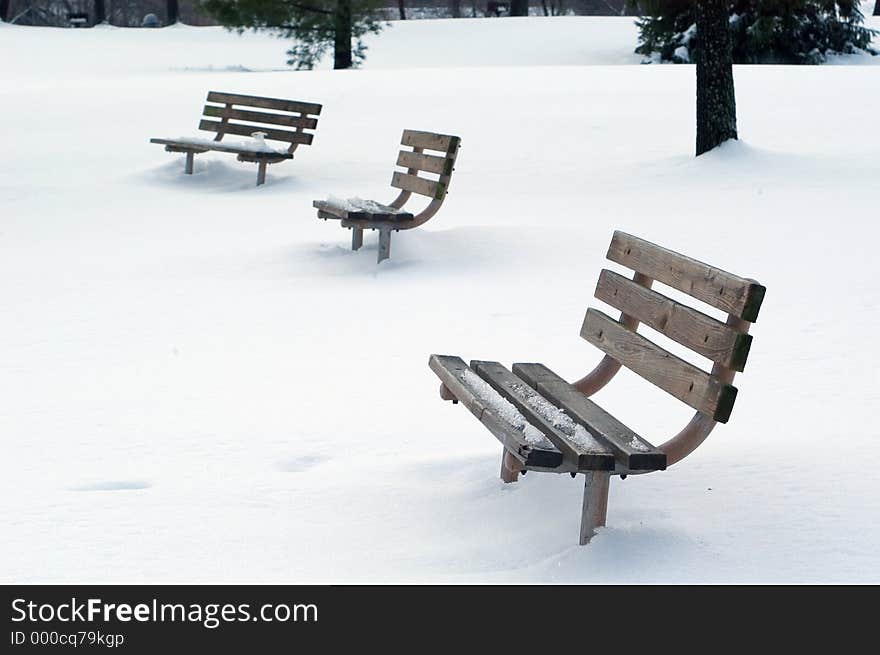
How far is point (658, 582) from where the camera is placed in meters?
3.48

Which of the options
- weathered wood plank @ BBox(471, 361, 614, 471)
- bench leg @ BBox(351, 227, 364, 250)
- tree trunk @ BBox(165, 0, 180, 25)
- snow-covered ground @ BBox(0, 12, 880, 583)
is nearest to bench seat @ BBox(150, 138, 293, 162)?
snow-covered ground @ BBox(0, 12, 880, 583)

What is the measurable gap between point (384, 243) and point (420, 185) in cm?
75

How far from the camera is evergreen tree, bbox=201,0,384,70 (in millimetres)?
27328

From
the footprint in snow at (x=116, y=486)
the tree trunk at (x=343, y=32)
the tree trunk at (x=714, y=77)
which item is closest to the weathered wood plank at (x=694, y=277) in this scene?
the footprint in snow at (x=116, y=486)

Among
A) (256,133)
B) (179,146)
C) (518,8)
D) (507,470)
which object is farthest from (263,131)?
(518,8)

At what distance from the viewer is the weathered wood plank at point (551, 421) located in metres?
3.51

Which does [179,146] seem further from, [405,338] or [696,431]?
[696,431]

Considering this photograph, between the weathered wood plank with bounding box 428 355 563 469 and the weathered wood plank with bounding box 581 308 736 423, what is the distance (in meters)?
0.46

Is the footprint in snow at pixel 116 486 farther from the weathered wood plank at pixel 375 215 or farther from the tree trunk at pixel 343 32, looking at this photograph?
the tree trunk at pixel 343 32

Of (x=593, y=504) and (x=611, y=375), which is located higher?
(x=611, y=375)

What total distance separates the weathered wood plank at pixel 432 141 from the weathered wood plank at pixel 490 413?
4552mm

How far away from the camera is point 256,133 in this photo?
13688 mm

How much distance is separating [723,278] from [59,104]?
15.3 m
